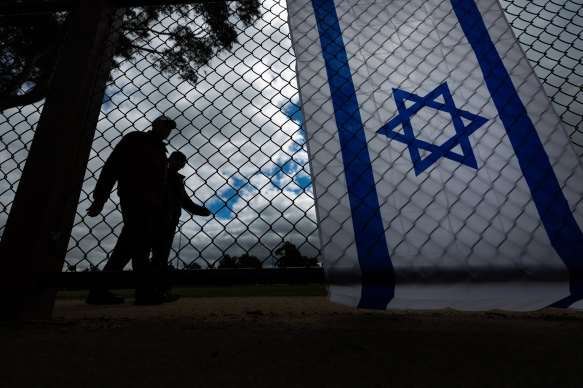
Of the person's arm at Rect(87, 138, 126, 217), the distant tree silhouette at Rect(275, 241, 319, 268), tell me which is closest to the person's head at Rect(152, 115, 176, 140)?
the person's arm at Rect(87, 138, 126, 217)

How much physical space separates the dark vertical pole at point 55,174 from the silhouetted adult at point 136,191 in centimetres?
80

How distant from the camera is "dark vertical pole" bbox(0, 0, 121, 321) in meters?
0.93

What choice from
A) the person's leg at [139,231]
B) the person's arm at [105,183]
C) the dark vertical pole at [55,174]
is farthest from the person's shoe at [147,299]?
A: the dark vertical pole at [55,174]

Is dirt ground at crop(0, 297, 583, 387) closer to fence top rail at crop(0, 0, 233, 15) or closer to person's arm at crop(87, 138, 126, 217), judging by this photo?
person's arm at crop(87, 138, 126, 217)

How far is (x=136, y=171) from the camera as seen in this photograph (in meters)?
1.98

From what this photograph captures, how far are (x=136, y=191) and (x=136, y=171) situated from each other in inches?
5.4

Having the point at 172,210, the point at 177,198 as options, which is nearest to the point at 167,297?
the point at 172,210

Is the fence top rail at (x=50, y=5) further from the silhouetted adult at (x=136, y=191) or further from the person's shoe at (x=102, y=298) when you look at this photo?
the person's shoe at (x=102, y=298)

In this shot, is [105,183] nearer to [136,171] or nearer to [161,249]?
[136,171]

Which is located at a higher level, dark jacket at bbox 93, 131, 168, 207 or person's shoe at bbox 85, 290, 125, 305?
dark jacket at bbox 93, 131, 168, 207

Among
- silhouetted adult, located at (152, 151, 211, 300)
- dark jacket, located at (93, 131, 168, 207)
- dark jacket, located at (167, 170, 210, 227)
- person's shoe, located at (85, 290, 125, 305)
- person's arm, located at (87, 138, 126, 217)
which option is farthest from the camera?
dark jacket, located at (167, 170, 210, 227)

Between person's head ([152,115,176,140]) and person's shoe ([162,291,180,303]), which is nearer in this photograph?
person's head ([152,115,176,140])

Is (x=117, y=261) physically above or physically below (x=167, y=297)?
above

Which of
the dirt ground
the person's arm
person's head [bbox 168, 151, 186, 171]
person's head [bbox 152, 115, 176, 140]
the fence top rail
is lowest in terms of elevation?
the dirt ground
